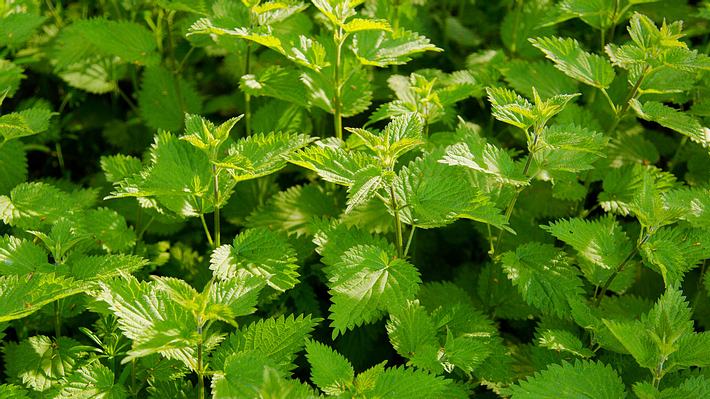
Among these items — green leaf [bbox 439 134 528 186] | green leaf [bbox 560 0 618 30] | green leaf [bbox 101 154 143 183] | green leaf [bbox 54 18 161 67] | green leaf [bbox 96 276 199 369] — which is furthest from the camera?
green leaf [bbox 54 18 161 67]

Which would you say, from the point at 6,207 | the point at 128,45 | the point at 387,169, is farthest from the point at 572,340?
the point at 128,45

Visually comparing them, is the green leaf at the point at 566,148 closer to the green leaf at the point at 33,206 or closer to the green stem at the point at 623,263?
the green stem at the point at 623,263

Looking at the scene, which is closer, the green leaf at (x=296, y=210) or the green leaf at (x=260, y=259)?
the green leaf at (x=260, y=259)

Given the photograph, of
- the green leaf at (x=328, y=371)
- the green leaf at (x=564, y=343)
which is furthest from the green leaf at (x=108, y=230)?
the green leaf at (x=564, y=343)

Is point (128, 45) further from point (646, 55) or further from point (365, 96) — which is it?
point (646, 55)

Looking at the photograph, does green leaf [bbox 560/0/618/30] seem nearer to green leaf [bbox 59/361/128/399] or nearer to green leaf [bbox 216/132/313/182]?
green leaf [bbox 216/132/313/182]

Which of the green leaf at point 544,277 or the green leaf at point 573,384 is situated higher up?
the green leaf at point 544,277

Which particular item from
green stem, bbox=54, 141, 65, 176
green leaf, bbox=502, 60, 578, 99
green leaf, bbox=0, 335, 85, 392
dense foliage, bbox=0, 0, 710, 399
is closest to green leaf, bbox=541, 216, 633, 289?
dense foliage, bbox=0, 0, 710, 399
